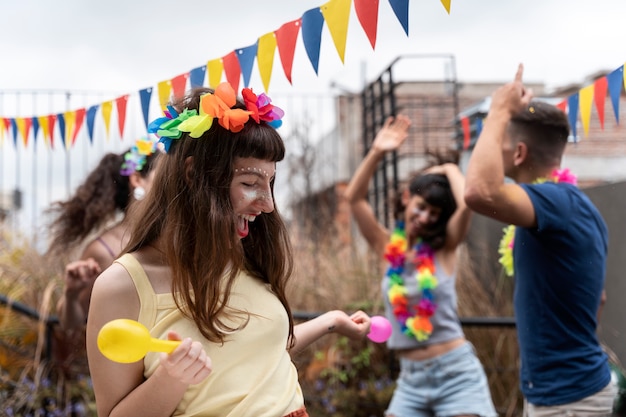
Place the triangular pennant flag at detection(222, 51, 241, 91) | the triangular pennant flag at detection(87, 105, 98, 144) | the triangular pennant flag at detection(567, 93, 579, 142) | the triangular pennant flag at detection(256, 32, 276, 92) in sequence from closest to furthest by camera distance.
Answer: the triangular pennant flag at detection(256, 32, 276, 92) < the triangular pennant flag at detection(222, 51, 241, 91) < the triangular pennant flag at detection(567, 93, 579, 142) < the triangular pennant flag at detection(87, 105, 98, 144)

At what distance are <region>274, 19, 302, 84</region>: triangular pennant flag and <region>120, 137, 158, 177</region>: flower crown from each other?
75 centimetres

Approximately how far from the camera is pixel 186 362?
4.38 feet

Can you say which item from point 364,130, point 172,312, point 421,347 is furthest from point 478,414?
point 364,130

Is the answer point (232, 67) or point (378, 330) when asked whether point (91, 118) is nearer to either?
point (232, 67)

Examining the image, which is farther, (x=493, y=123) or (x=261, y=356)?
(x=493, y=123)

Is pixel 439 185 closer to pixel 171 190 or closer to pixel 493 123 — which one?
pixel 493 123

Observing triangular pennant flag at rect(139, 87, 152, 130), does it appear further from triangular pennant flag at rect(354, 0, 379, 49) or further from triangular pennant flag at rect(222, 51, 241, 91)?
triangular pennant flag at rect(354, 0, 379, 49)

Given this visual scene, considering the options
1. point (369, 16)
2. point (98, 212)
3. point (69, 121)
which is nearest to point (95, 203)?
point (98, 212)

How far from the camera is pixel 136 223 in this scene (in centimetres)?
174

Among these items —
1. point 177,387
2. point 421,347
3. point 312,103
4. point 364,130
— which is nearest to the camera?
point 177,387

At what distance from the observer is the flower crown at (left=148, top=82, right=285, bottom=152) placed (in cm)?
167

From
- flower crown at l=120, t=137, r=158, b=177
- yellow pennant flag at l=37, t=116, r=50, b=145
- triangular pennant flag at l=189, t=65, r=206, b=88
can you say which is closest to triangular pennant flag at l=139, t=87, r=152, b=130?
flower crown at l=120, t=137, r=158, b=177

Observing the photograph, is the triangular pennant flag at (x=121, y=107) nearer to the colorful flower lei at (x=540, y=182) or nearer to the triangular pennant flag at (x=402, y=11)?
the triangular pennant flag at (x=402, y=11)

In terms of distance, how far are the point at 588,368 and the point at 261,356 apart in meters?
1.36
